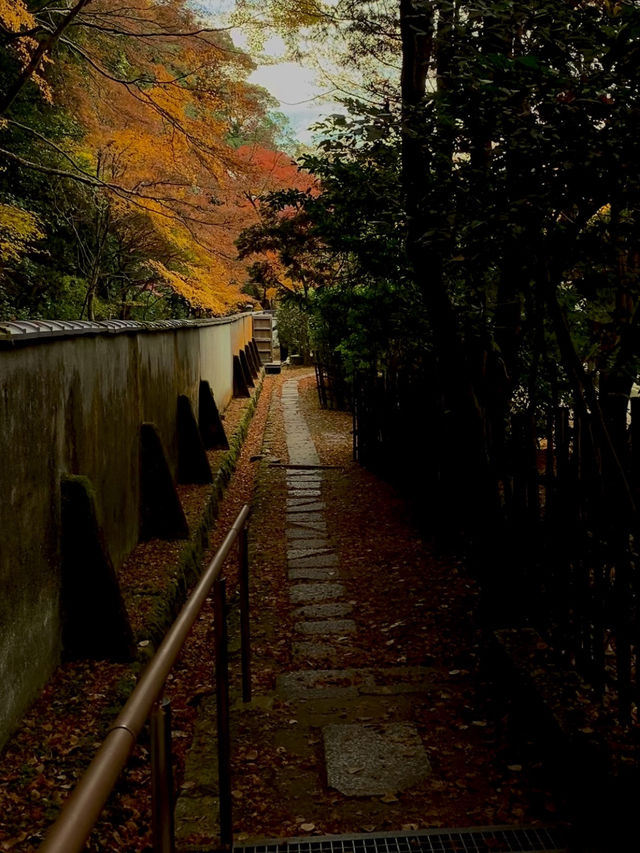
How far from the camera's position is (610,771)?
2623mm

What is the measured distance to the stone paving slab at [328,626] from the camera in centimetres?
489

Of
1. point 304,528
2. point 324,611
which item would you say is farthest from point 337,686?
point 304,528

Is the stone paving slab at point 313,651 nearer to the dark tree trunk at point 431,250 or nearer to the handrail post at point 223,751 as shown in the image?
the dark tree trunk at point 431,250

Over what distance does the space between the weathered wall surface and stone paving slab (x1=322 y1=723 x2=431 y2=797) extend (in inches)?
53.0

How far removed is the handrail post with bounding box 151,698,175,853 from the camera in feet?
4.77

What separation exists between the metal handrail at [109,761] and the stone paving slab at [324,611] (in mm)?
3471

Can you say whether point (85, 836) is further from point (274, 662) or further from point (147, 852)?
point (274, 662)

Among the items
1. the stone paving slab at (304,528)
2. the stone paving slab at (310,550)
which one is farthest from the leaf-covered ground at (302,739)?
the stone paving slab at (304,528)

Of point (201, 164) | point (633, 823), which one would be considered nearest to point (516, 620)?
point (633, 823)

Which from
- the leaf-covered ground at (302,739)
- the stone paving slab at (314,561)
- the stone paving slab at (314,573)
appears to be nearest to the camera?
the leaf-covered ground at (302,739)

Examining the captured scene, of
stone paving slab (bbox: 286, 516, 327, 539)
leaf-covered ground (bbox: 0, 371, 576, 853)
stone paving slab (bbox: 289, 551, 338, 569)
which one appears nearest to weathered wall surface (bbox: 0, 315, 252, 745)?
leaf-covered ground (bbox: 0, 371, 576, 853)

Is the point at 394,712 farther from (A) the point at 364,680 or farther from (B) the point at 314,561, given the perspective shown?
(B) the point at 314,561

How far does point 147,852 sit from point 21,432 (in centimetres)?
174

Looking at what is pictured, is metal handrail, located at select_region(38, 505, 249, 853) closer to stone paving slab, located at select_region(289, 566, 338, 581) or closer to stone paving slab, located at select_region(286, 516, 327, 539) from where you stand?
stone paving slab, located at select_region(289, 566, 338, 581)
